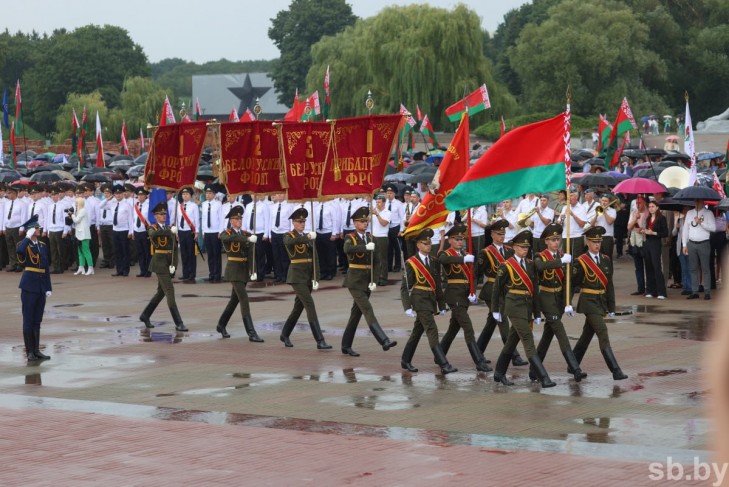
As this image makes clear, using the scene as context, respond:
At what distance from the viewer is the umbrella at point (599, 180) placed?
23.1m

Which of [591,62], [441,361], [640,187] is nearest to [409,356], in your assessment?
[441,361]

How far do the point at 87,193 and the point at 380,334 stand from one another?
14.6 meters

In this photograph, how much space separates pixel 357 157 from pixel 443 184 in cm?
250

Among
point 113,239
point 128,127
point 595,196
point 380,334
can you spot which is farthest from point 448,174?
point 128,127

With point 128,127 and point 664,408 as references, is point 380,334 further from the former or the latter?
point 128,127

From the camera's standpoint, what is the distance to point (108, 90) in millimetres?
96062

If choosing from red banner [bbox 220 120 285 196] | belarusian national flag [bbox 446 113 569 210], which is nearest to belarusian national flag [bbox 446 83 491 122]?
red banner [bbox 220 120 285 196]

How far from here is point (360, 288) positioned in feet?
48.9

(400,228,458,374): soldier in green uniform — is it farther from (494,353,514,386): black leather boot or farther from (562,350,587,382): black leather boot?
(562,350,587,382): black leather boot

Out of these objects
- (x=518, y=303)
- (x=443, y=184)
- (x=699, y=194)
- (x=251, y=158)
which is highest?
(x=251, y=158)

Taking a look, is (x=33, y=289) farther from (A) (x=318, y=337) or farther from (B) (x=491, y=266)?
(B) (x=491, y=266)

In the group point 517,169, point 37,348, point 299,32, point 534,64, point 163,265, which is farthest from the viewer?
point 299,32

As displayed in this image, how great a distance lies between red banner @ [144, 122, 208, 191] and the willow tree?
120 ft

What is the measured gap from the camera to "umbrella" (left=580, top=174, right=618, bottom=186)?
23141mm
